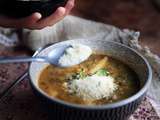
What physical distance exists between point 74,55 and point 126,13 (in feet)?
2.29

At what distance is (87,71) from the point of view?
0.80m

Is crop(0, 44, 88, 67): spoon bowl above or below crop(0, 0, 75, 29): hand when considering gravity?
below

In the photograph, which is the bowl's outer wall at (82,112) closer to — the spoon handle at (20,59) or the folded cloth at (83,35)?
the spoon handle at (20,59)

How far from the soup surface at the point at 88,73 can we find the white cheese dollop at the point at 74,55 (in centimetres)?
1

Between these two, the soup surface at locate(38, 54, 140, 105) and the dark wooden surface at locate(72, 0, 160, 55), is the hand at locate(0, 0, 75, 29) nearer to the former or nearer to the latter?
the soup surface at locate(38, 54, 140, 105)

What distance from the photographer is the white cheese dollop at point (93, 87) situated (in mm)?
709

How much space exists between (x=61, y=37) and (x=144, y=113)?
1.23 feet

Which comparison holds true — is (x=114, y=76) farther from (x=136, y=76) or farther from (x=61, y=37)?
(x=61, y=37)

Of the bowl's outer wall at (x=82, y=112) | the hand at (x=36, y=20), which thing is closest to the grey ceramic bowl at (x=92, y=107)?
the bowl's outer wall at (x=82, y=112)

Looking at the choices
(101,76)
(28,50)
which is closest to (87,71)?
(101,76)

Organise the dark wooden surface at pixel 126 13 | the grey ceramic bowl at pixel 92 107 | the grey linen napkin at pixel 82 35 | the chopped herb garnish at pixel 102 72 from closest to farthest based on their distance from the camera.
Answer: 1. the grey ceramic bowl at pixel 92 107
2. the chopped herb garnish at pixel 102 72
3. the grey linen napkin at pixel 82 35
4. the dark wooden surface at pixel 126 13

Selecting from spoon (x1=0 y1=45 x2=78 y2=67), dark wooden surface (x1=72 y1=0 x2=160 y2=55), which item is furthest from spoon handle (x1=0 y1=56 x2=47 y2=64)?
dark wooden surface (x1=72 y1=0 x2=160 y2=55)

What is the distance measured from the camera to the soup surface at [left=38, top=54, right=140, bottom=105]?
28.4 inches

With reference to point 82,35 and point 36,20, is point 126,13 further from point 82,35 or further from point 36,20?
point 36,20
